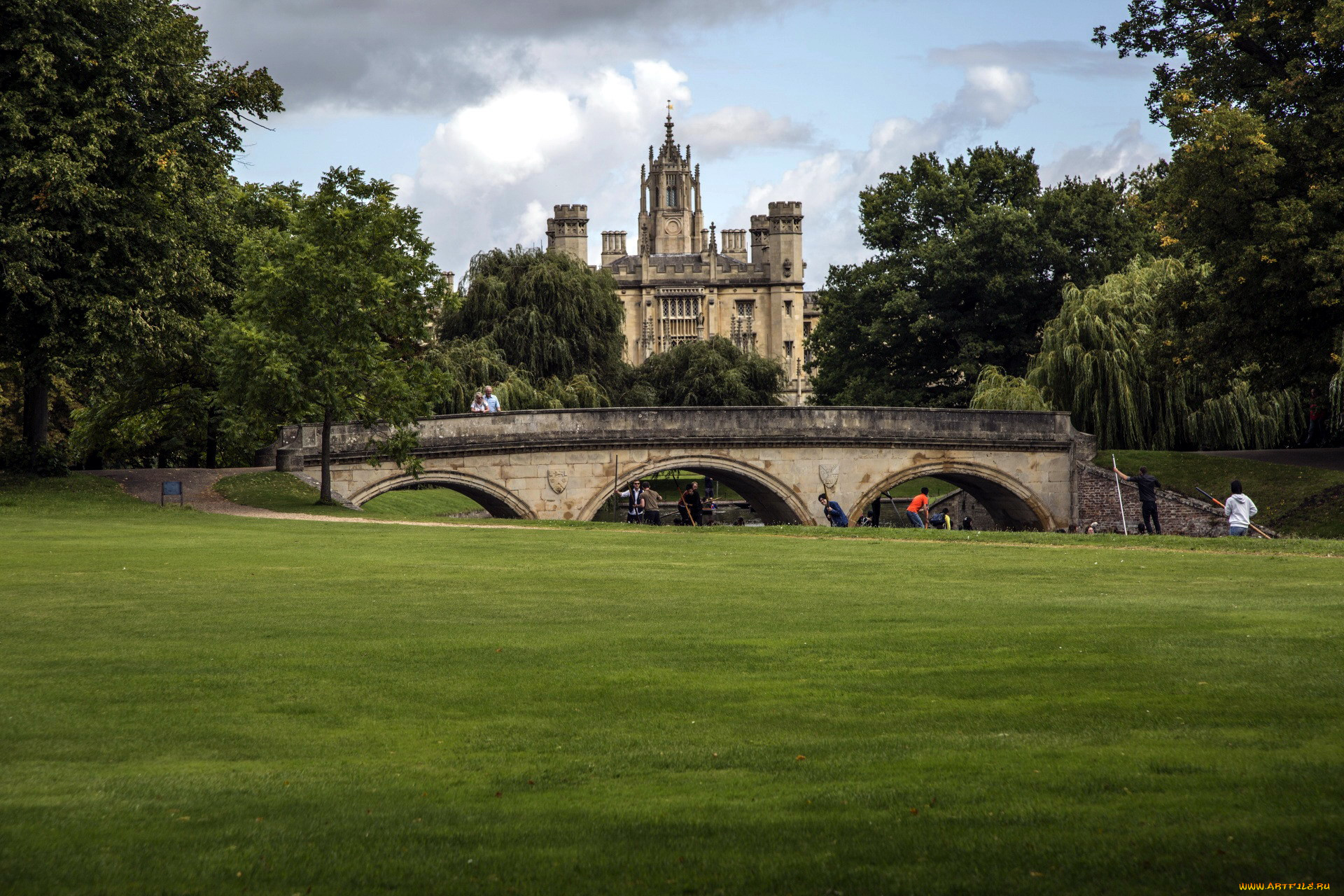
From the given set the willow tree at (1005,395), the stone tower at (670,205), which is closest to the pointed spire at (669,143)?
the stone tower at (670,205)

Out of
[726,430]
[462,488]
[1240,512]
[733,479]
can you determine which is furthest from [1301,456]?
[462,488]

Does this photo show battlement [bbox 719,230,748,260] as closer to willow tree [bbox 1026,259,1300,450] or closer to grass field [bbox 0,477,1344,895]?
willow tree [bbox 1026,259,1300,450]

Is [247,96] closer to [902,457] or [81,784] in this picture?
[902,457]

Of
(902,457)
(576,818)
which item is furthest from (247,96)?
(576,818)

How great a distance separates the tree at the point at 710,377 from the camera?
2345 inches

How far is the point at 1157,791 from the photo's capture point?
5.68m

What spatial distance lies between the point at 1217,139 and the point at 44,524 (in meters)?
21.4

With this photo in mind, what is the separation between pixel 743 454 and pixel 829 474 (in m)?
2.32

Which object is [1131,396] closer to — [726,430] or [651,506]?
[726,430]

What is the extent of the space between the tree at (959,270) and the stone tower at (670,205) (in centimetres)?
5739

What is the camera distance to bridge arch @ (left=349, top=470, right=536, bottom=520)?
30.5m

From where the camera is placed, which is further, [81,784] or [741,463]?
[741,463]

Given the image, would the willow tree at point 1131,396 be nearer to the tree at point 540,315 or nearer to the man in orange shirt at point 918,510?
the man in orange shirt at point 918,510

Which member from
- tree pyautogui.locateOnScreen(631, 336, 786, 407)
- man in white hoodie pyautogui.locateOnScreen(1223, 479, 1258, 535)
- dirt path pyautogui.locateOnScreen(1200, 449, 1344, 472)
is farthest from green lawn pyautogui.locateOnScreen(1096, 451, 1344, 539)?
tree pyautogui.locateOnScreen(631, 336, 786, 407)
